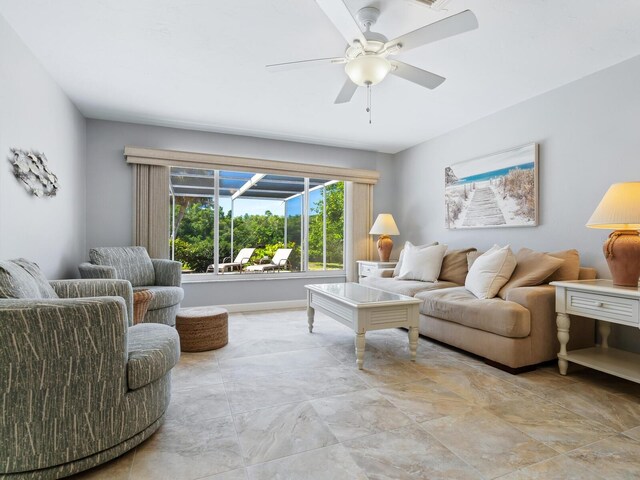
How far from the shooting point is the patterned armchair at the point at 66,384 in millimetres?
1320

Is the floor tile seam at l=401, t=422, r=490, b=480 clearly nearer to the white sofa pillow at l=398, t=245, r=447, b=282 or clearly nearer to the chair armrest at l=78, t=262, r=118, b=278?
the white sofa pillow at l=398, t=245, r=447, b=282

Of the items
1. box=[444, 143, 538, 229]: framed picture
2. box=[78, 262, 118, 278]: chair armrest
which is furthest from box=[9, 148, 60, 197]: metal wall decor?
box=[444, 143, 538, 229]: framed picture

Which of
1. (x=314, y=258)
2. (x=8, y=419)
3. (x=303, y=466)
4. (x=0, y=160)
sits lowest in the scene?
(x=303, y=466)

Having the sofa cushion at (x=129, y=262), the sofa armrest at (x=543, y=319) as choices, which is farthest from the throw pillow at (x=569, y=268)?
the sofa cushion at (x=129, y=262)

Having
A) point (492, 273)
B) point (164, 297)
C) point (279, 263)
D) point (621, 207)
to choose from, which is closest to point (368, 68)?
point (621, 207)

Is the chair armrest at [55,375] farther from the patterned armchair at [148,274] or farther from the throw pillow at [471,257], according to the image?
the throw pillow at [471,257]

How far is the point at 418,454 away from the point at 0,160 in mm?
2950

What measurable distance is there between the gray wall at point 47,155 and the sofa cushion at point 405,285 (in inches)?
125

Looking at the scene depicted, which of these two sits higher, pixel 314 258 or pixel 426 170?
pixel 426 170

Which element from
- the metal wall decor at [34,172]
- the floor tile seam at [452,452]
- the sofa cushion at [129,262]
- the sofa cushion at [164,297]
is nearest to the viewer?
the floor tile seam at [452,452]

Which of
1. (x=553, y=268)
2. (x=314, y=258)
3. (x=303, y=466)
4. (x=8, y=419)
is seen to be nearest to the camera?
(x=8, y=419)

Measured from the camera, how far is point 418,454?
1.58 metres

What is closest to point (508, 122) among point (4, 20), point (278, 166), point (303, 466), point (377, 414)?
point (278, 166)

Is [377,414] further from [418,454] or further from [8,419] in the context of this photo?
[8,419]
